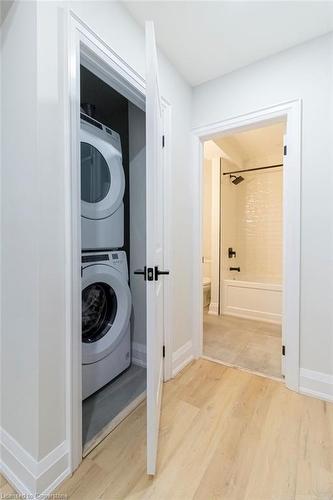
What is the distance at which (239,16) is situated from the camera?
1504 mm

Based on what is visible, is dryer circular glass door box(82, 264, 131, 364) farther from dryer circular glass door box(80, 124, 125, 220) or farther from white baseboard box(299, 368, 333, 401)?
white baseboard box(299, 368, 333, 401)

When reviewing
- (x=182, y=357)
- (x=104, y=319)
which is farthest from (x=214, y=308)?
(x=104, y=319)

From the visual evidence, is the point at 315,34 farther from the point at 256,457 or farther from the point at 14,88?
the point at 256,457

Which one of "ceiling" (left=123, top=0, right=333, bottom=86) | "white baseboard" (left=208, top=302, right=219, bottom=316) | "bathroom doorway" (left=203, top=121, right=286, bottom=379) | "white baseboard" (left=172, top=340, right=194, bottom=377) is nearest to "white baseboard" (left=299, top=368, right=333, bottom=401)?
"bathroom doorway" (left=203, top=121, right=286, bottom=379)

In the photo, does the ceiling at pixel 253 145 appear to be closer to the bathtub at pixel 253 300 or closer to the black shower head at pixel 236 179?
the black shower head at pixel 236 179

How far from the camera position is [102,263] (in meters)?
1.66

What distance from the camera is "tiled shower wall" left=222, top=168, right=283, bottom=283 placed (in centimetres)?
389

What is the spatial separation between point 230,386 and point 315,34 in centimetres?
254

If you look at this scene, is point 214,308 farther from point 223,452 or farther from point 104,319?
point 223,452

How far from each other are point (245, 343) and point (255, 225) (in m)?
2.21

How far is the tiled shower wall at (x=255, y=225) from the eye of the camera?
3.89 m

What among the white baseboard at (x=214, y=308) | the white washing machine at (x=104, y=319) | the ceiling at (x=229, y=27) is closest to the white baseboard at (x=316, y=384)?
the white washing machine at (x=104, y=319)

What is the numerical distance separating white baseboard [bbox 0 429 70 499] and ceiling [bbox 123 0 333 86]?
2388mm

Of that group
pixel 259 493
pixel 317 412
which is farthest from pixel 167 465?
pixel 317 412
